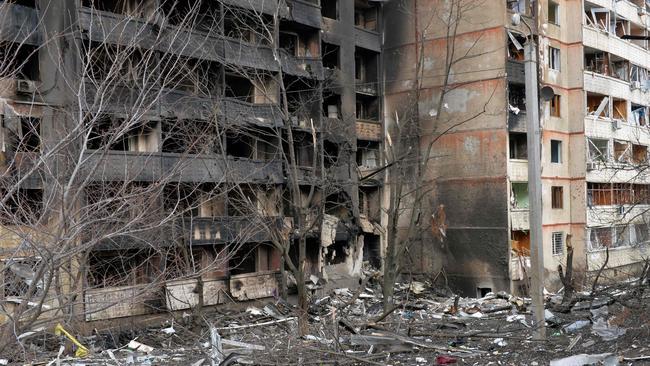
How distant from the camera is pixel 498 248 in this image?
30062 millimetres

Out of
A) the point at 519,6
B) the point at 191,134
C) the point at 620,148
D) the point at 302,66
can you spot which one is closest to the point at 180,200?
the point at 191,134

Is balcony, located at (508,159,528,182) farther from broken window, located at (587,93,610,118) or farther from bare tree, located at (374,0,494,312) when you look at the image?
broken window, located at (587,93,610,118)

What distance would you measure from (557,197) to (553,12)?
9.27 meters

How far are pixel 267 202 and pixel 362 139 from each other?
714 centimetres

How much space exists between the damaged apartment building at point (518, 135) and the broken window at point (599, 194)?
0.05 metres

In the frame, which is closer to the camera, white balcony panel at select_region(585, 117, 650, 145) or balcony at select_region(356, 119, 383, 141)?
balcony at select_region(356, 119, 383, 141)

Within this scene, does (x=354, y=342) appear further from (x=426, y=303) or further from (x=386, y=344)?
(x=426, y=303)

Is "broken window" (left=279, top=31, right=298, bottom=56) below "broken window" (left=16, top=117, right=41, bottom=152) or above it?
above

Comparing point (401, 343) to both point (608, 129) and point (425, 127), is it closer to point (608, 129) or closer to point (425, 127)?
point (425, 127)

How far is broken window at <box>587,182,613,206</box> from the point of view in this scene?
115 feet

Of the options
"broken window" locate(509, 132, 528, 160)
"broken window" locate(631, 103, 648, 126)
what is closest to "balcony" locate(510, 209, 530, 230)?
"broken window" locate(509, 132, 528, 160)

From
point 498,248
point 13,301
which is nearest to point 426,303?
point 498,248

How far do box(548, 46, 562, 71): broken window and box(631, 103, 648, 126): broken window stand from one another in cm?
797

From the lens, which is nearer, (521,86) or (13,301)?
(13,301)
